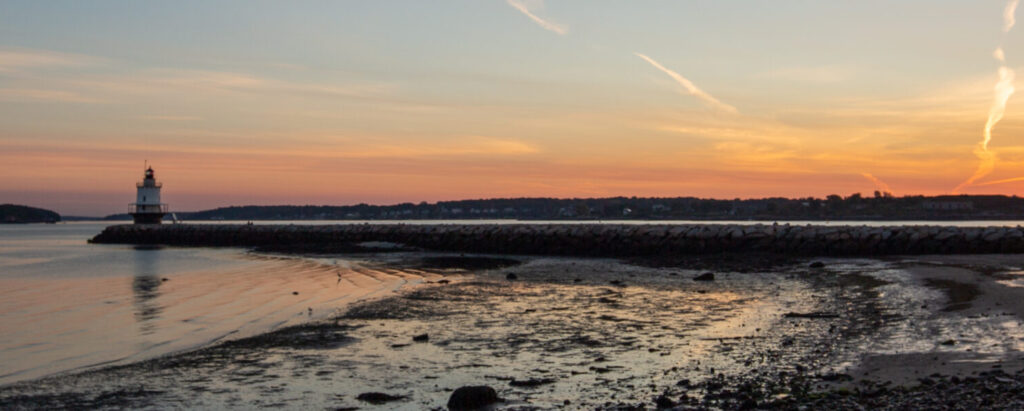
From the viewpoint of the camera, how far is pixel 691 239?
33219 mm

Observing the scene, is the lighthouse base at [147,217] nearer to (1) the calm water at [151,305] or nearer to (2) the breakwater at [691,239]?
(2) the breakwater at [691,239]

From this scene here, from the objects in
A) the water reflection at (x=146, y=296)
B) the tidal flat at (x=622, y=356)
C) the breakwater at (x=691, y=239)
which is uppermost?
the breakwater at (x=691, y=239)

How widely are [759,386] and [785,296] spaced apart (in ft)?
29.9

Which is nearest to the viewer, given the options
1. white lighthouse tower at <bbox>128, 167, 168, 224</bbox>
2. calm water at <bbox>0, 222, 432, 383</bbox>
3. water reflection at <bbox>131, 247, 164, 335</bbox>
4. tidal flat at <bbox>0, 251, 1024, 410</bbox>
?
tidal flat at <bbox>0, 251, 1024, 410</bbox>

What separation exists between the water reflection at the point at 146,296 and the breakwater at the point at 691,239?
46.6 feet

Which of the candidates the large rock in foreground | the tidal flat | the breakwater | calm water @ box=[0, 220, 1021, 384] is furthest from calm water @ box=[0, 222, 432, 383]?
the breakwater

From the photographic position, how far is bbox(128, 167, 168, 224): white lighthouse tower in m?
70.1

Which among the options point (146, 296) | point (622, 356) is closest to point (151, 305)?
point (146, 296)

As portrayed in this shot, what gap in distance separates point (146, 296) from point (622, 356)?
48.9 ft

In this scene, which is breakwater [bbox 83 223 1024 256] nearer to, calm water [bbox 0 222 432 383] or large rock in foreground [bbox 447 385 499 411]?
calm water [bbox 0 222 432 383]

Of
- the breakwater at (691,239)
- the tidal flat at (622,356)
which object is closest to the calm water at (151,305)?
the tidal flat at (622,356)

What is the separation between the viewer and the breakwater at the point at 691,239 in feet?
92.1

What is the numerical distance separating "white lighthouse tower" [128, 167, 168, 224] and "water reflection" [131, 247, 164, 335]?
40666mm

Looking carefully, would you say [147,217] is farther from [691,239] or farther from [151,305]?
[151,305]
